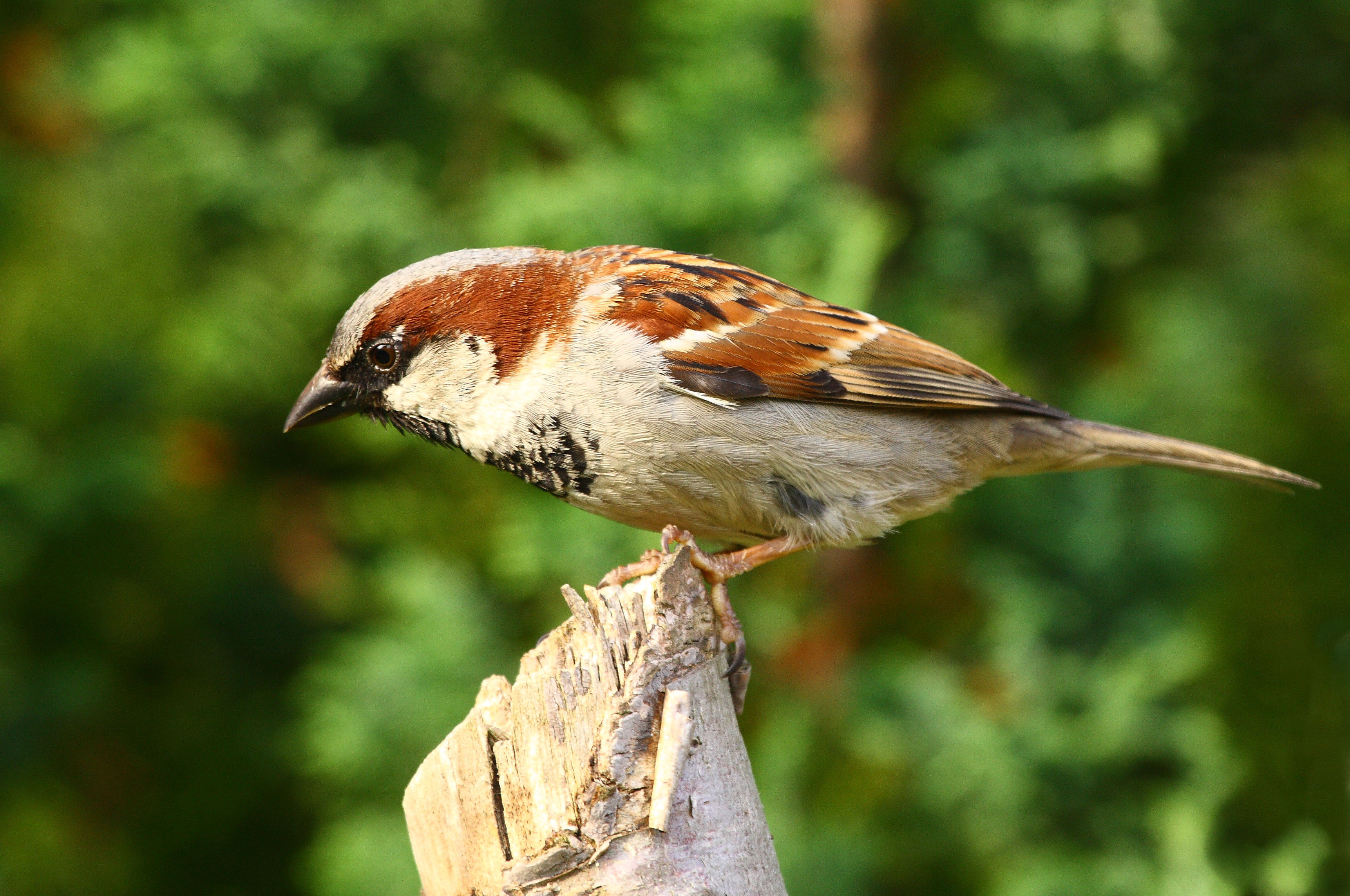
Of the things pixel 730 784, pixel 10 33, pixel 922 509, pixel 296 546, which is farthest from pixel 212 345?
pixel 730 784

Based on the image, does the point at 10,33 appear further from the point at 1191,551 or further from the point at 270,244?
the point at 1191,551

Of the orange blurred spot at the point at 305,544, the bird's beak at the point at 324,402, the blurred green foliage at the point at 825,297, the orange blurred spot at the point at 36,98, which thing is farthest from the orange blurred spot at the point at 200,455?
the bird's beak at the point at 324,402

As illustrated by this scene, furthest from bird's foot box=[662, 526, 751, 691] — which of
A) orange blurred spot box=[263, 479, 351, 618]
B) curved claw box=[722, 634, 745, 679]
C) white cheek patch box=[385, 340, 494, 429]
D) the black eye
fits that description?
orange blurred spot box=[263, 479, 351, 618]

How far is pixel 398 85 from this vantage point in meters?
3.91

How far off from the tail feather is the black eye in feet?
4.18

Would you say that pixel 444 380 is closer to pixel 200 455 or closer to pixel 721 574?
pixel 721 574

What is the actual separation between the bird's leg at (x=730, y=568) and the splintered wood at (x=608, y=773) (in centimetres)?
13

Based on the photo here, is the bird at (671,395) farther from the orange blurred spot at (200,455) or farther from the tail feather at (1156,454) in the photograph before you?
the orange blurred spot at (200,455)

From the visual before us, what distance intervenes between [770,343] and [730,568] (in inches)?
16.8

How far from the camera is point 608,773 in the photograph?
1372 millimetres


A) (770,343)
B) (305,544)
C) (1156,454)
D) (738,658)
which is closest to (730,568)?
(738,658)

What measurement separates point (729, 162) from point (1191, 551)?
1520mm

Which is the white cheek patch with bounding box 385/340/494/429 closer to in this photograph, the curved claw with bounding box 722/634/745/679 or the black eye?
the black eye

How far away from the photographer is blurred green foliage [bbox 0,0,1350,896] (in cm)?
296
